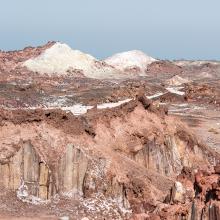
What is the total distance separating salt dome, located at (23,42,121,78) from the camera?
373 ft

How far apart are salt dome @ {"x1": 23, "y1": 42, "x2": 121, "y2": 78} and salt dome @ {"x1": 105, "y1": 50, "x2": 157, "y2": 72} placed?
9.21m

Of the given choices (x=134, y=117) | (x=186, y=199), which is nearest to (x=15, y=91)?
(x=134, y=117)

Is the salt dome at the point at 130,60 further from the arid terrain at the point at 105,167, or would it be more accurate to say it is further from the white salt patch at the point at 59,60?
the arid terrain at the point at 105,167

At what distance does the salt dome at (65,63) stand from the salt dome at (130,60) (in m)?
9.21

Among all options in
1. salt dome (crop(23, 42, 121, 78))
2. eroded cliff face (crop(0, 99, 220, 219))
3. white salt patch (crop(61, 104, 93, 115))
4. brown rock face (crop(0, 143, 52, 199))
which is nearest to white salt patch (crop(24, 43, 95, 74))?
salt dome (crop(23, 42, 121, 78))

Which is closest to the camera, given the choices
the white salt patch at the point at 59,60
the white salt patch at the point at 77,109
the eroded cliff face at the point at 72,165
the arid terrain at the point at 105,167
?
the arid terrain at the point at 105,167

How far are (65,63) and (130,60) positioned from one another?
861 inches

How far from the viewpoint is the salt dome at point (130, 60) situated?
5197 inches

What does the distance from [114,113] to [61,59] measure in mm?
82168

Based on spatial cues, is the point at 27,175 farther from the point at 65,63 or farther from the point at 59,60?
the point at 59,60

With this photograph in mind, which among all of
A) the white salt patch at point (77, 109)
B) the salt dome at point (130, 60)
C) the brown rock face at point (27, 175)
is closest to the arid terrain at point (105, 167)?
the brown rock face at point (27, 175)

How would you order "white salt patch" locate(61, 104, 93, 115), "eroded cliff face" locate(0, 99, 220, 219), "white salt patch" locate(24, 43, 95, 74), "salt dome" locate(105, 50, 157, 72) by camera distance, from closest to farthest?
"eroded cliff face" locate(0, 99, 220, 219)
"white salt patch" locate(61, 104, 93, 115)
"white salt patch" locate(24, 43, 95, 74)
"salt dome" locate(105, 50, 157, 72)

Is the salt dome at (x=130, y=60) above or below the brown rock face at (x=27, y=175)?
above

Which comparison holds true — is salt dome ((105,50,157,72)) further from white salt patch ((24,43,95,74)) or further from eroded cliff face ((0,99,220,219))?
eroded cliff face ((0,99,220,219))
